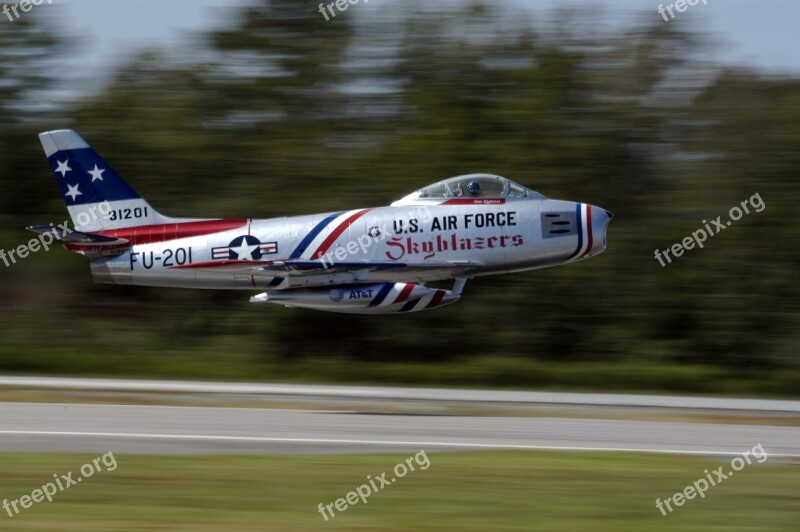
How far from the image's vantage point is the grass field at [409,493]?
990 centimetres

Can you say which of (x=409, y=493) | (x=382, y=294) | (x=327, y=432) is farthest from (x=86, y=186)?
(x=409, y=493)

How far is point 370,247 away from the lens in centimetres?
2123

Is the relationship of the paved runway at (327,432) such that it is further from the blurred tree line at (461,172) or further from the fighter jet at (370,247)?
the blurred tree line at (461,172)

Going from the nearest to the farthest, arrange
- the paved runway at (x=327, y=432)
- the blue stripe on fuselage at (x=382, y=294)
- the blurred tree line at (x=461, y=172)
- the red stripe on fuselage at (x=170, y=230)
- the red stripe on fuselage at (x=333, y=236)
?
the paved runway at (x=327, y=432) < the blue stripe on fuselage at (x=382, y=294) < the red stripe on fuselage at (x=333, y=236) < the red stripe on fuselage at (x=170, y=230) < the blurred tree line at (x=461, y=172)

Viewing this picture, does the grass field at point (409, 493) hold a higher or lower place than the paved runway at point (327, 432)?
higher

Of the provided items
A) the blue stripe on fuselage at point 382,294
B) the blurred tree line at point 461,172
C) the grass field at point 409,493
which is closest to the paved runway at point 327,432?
the grass field at point 409,493

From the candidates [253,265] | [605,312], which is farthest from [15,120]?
[605,312]

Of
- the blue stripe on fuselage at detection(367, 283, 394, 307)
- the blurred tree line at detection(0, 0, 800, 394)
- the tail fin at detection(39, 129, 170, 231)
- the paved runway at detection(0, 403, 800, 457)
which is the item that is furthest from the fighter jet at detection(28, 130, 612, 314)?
the blurred tree line at detection(0, 0, 800, 394)

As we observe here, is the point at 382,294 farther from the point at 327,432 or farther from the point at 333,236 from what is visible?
the point at 327,432

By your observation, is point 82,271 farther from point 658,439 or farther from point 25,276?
point 658,439

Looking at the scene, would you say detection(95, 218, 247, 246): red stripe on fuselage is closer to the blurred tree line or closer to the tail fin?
the tail fin

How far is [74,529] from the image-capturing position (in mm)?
9438

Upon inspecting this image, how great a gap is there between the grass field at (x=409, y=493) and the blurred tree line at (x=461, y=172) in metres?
12.8

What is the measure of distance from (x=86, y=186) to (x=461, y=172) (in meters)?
9.38
